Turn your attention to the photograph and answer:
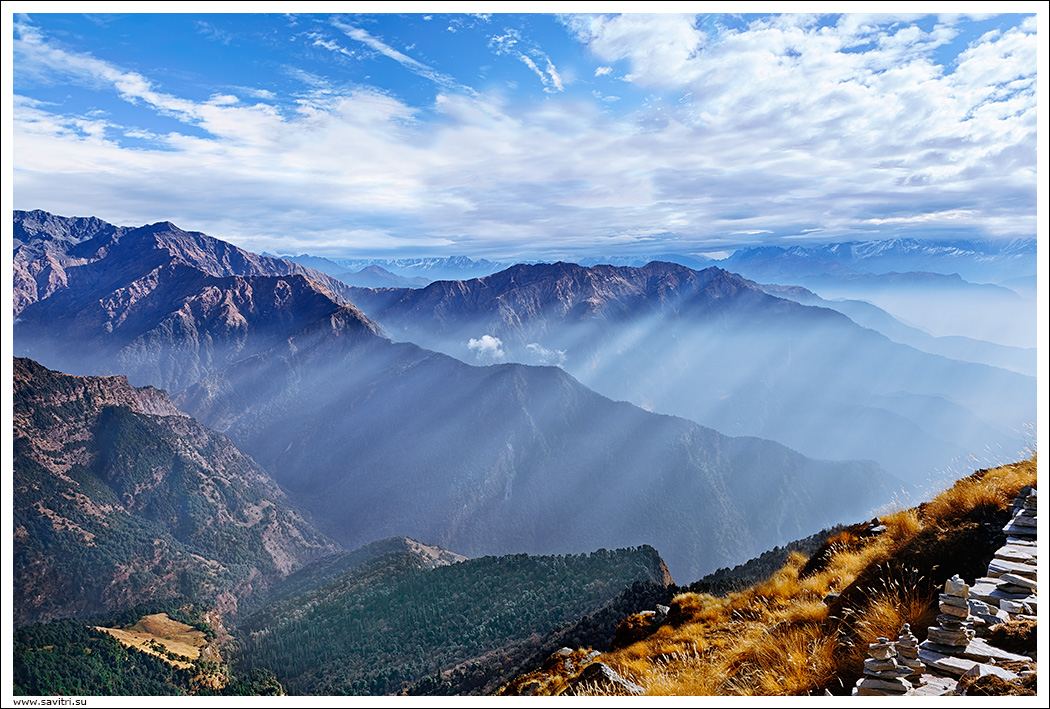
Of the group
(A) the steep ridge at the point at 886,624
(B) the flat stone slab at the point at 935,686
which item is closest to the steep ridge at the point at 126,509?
(A) the steep ridge at the point at 886,624

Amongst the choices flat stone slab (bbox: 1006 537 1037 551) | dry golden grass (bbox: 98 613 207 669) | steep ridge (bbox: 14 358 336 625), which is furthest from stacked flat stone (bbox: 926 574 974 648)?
steep ridge (bbox: 14 358 336 625)

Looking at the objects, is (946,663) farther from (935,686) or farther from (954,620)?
(954,620)

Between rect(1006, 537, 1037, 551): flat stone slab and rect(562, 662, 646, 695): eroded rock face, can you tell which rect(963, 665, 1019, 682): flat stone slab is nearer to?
rect(1006, 537, 1037, 551): flat stone slab

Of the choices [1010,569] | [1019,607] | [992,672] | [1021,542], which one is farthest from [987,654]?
[1021,542]

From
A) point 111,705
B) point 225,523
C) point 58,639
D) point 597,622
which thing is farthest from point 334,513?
point 111,705

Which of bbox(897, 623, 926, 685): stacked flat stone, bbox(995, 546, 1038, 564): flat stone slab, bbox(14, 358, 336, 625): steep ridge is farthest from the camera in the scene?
bbox(14, 358, 336, 625): steep ridge
